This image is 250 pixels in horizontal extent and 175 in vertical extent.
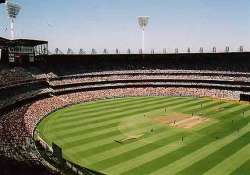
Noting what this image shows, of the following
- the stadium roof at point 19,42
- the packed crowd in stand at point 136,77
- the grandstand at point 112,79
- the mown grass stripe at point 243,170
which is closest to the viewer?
the mown grass stripe at point 243,170

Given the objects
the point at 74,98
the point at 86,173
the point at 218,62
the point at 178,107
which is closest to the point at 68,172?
the point at 86,173

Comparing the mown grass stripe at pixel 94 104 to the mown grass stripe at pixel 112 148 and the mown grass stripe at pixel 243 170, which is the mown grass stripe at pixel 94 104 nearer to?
the mown grass stripe at pixel 112 148

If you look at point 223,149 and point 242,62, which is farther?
point 242,62

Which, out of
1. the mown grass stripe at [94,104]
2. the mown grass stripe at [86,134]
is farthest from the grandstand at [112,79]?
the mown grass stripe at [86,134]

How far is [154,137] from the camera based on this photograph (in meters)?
45.9

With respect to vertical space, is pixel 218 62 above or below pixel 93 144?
above

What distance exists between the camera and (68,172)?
106 feet

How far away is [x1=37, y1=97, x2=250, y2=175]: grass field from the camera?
3591 cm

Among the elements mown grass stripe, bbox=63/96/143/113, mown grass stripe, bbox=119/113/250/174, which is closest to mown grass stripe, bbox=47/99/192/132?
mown grass stripe, bbox=63/96/143/113

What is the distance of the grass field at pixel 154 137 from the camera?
35906mm

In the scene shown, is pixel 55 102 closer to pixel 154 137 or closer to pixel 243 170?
pixel 154 137

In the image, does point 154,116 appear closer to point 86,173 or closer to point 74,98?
point 74,98

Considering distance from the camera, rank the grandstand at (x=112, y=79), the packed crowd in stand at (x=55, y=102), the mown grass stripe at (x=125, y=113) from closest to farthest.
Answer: the packed crowd in stand at (x=55, y=102) → the mown grass stripe at (x=125, y=113) → the grandstand at (x=112, y=79)

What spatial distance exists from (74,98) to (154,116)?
76.6 feet
